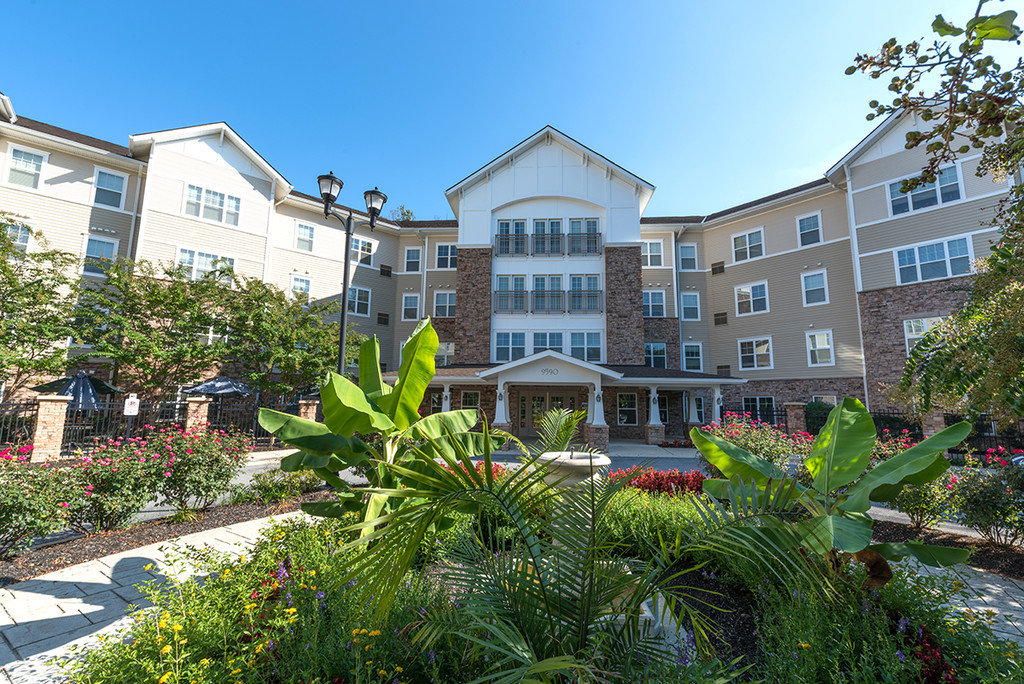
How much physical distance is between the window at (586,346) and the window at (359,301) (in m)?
12.3

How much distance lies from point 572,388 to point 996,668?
20.0 m

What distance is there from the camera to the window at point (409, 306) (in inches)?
1070

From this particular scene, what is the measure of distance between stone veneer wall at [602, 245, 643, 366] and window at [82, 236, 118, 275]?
2252 centimetres

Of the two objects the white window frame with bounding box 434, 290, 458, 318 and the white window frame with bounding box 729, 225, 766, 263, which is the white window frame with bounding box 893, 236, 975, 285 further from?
the white window frame with bounding box 434, 290, 458, 318

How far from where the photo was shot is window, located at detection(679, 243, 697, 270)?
27.0 m

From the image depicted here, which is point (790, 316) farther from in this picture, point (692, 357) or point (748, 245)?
point (692, 357)

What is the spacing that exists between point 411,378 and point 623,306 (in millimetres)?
19449

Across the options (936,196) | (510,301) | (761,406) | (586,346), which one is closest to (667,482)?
(586,346)

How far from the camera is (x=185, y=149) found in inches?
819

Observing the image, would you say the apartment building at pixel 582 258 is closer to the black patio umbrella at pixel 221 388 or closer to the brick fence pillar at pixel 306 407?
the brick fence pillar at pixel 306 407

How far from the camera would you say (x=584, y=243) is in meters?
23.4

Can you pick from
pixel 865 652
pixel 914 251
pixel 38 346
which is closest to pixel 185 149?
pixel 38 346

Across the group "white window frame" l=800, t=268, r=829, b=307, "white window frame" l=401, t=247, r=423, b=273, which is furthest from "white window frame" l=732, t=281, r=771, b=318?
"white window frame" l=401, t=247, r=423, b=273

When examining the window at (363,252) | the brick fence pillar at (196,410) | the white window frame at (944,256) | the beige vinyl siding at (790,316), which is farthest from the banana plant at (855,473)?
the window at (363,252)
